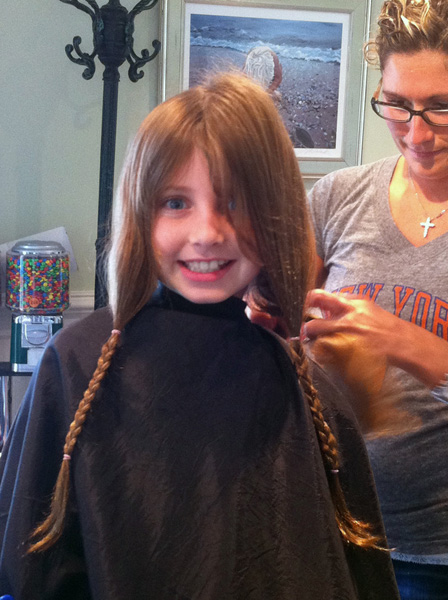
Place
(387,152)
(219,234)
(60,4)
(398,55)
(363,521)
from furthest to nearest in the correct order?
(387,152) < (60,4) < (398,55) < (363,521) < (219,234)

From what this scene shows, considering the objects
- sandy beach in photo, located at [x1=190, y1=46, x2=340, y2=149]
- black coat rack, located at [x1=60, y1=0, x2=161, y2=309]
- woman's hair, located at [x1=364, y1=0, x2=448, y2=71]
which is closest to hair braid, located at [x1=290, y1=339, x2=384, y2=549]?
woman's hair, located at [x1=364, y1=0, x2=448, y2=71]

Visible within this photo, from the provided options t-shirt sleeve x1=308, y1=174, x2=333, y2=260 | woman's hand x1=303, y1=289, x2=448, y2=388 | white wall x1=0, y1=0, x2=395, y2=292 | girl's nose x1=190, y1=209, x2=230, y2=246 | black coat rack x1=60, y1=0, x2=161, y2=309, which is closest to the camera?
girl's nose x1=190, y1=209, x2=230, y2=246

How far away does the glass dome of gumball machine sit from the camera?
2.02 m

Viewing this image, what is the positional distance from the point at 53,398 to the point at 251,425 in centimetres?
24

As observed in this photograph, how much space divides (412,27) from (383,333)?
456 millimetres

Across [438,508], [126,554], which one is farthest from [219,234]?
[438,508]

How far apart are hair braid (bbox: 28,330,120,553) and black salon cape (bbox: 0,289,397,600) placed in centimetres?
1

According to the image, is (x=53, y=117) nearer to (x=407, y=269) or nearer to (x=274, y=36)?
(x=274, y=36)

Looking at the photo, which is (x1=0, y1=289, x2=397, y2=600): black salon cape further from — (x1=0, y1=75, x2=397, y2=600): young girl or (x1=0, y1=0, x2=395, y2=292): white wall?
(x1=0, y1=0, x2=395, y2=292): white wall

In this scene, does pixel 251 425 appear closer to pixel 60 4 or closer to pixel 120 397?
pixel 120 397

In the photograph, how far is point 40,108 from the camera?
222 cm

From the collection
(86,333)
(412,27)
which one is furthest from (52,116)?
(86,333)

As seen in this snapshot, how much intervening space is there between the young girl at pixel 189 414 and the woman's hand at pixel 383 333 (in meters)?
0.09

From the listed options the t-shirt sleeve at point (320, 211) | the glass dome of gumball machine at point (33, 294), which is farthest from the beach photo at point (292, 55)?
the t-shirt sleeve at point (320, 211)
